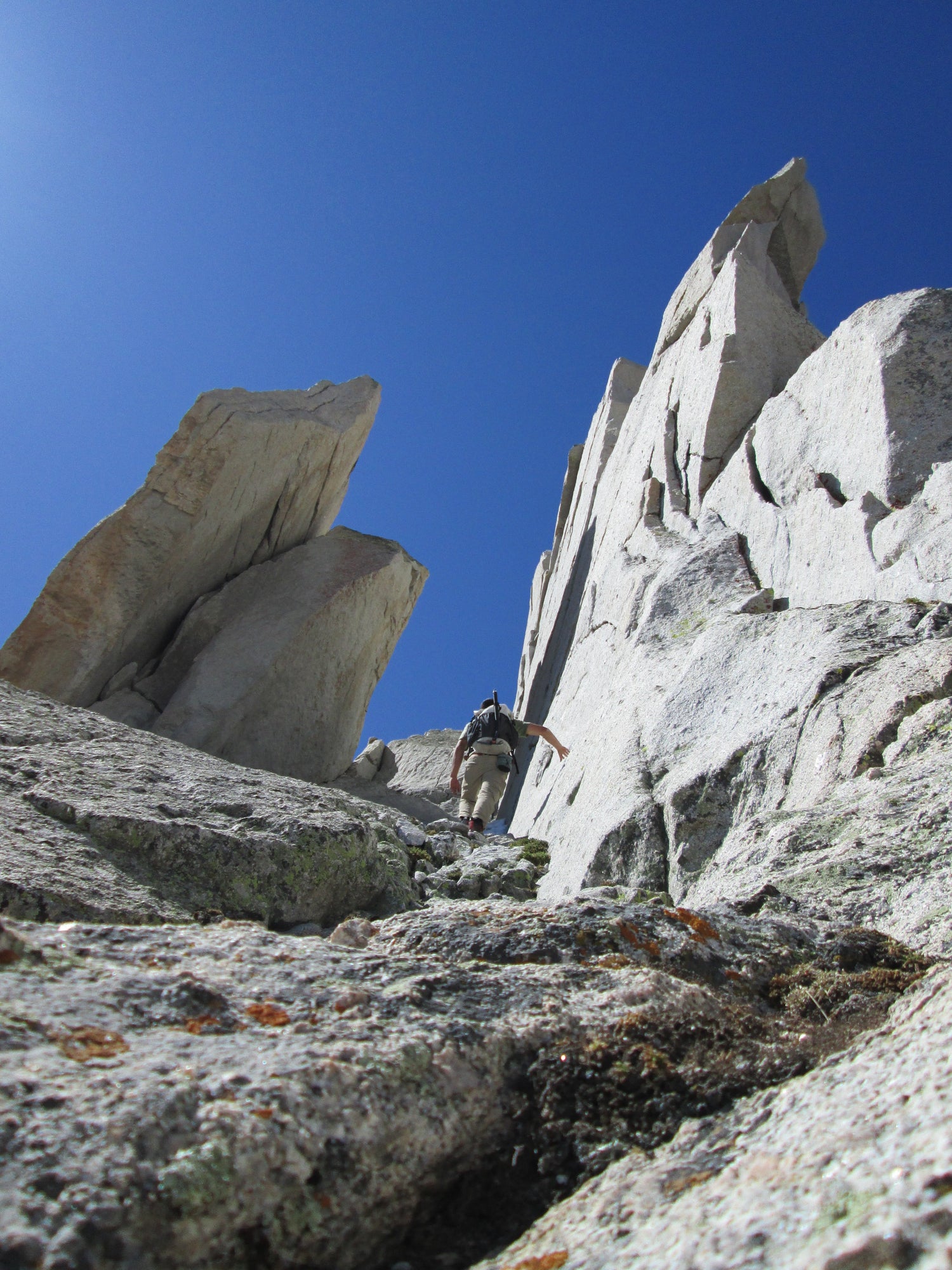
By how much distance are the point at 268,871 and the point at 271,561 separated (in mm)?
18597

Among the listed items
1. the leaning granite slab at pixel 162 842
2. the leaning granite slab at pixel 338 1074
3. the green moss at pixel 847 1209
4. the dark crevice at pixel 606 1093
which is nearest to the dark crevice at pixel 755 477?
the leaning granite slab at pixel 162 842

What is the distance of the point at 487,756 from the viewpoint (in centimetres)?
2003

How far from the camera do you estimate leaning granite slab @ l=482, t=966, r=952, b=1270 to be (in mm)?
2342

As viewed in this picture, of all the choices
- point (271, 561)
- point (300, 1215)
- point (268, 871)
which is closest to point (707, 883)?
point (268, 871)

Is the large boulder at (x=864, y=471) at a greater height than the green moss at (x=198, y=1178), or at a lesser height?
greater

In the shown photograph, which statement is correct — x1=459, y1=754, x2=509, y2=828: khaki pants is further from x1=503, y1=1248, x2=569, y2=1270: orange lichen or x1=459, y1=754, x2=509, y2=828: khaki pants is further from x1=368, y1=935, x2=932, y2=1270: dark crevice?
x1=503, y1=1248, x2=569, y2=1270: orange lichen

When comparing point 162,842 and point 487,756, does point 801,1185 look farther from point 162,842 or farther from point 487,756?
point 487,756

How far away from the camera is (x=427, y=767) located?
115 feet

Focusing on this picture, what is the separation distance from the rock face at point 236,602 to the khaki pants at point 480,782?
4360mm

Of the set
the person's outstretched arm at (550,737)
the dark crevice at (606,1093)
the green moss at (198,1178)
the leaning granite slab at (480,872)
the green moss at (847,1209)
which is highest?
the person's outstretched arm at (550,737)

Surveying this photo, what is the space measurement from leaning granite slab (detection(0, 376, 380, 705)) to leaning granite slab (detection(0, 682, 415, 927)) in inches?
456

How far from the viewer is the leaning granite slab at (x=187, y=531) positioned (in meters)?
21.3

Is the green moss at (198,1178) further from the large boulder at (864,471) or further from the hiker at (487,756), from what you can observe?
the hiker at (487,756)

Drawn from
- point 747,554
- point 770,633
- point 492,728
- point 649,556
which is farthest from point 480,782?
point 770,633
